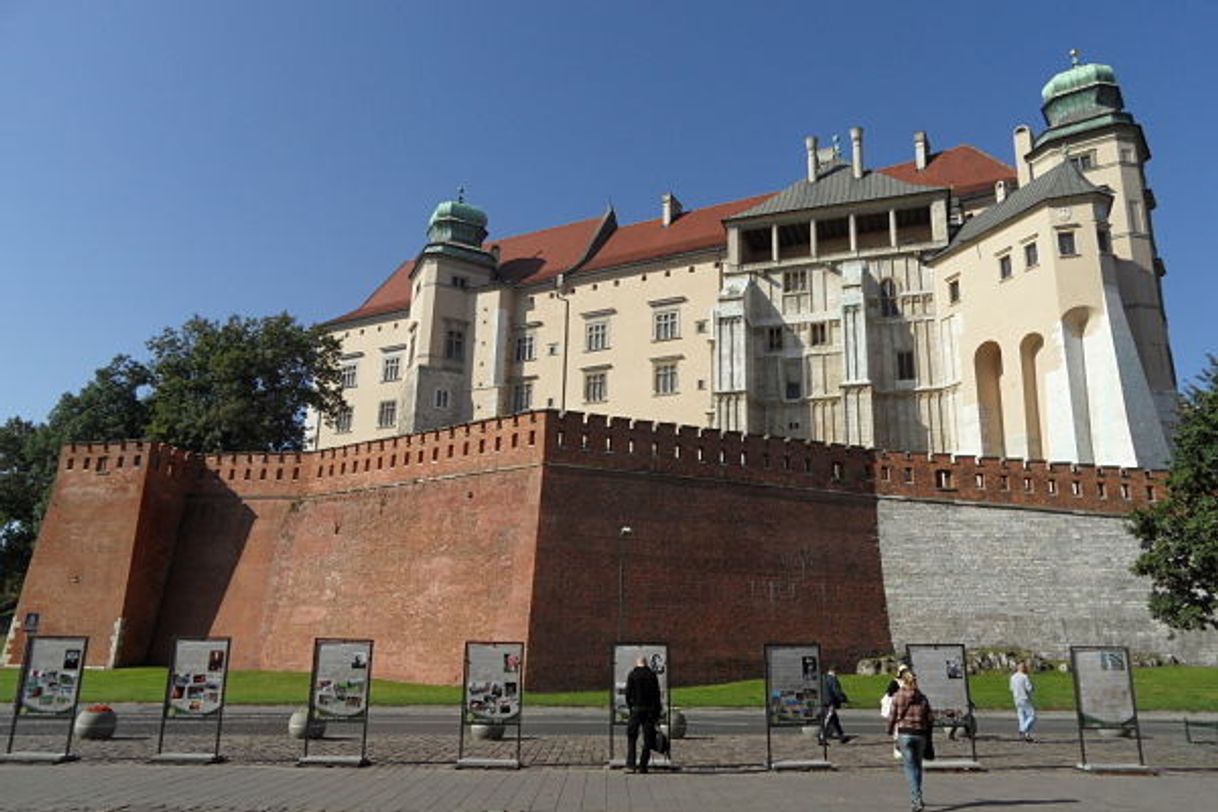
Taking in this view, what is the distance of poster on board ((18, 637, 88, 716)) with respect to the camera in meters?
15.4

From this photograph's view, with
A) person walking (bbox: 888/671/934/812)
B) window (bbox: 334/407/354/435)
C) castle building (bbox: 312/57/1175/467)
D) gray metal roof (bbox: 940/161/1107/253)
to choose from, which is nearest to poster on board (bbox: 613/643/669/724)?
person walking (bbox: 888/671/934/812)

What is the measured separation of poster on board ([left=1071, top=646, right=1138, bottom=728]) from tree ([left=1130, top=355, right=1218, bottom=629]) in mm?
10018

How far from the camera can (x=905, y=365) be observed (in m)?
49.8

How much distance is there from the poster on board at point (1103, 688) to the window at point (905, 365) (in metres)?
35.2

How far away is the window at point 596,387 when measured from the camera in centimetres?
5959

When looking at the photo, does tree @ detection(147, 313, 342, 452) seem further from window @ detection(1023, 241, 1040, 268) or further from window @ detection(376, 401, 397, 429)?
window @ detection(1023, 241, 1040, 268)

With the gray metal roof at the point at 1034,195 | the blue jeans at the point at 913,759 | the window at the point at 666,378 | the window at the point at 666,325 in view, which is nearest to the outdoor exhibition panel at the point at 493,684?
the blue jeans at the point at 913,759

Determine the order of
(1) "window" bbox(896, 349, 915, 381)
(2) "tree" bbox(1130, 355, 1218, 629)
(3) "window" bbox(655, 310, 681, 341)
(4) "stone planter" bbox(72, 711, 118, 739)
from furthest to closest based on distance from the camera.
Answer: (3) "window" bbox(655, 310, 681, 341), (1) "window" bbox(896, 349, 915, 381), (2) "tree" bbox(1130, 355, 1218, 629), (4) "stone planter" bbox(72, 711, 118, 739)

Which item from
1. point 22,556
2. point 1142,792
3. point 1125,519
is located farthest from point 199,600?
point 1125,519

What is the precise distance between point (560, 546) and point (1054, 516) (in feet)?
63.9

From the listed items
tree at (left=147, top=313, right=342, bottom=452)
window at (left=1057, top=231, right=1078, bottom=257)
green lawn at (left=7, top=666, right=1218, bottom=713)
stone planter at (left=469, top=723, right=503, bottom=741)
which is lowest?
stone planter at (left=469, top=723, right=503, bottom=741)

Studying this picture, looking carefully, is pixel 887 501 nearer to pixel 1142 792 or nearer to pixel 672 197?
pixel 1142 792

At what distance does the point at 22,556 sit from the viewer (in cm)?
5362

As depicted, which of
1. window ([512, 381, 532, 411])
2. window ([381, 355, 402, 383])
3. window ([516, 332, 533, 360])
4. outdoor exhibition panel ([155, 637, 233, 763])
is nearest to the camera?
outdoor exhibition panel ([155, 637, 233, 763])
